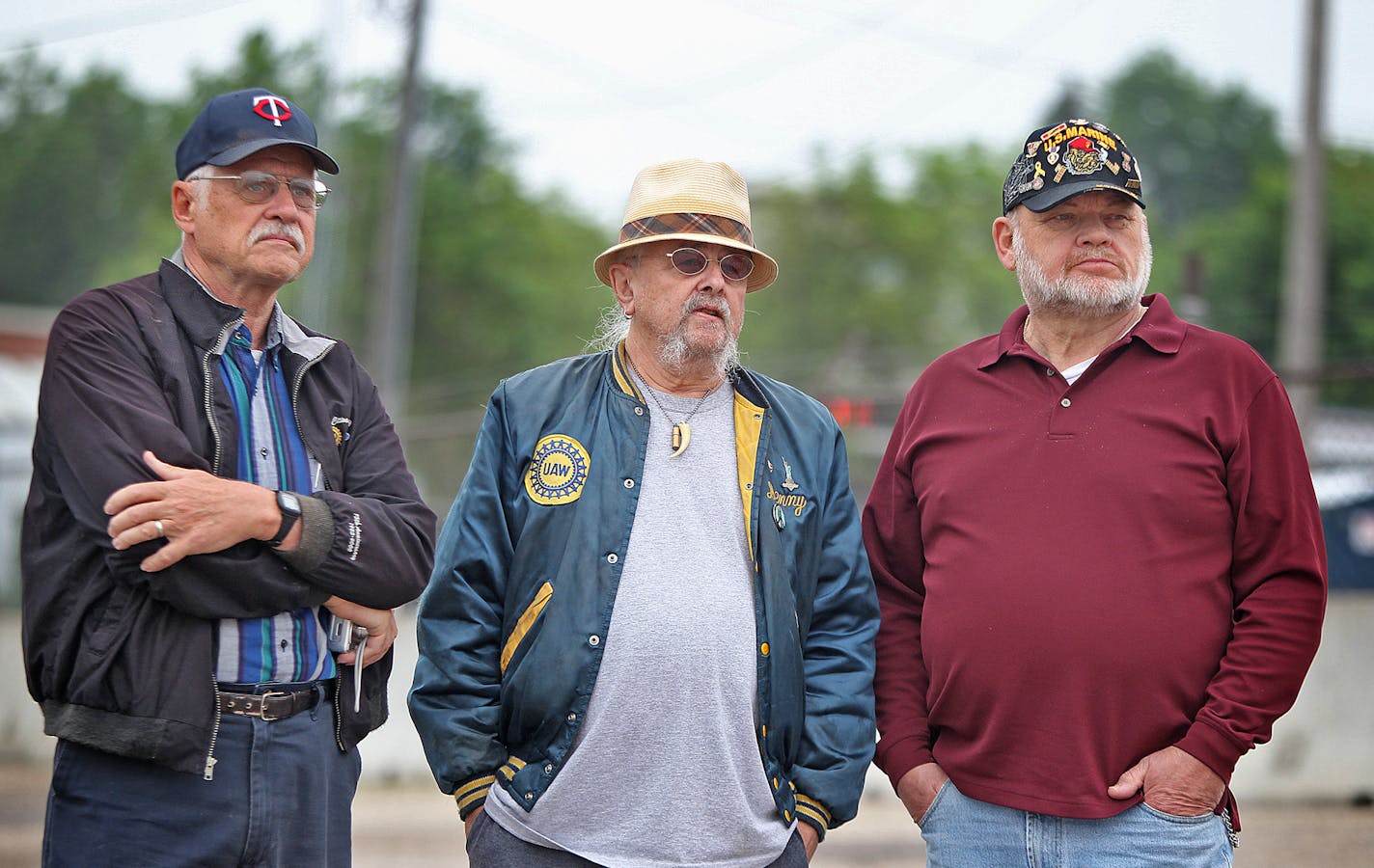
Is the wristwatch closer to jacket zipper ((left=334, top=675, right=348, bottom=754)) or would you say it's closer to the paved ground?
jacket zipper ((left=334, top=675, right=348, bottom=754))

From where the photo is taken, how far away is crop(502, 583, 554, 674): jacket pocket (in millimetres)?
3176

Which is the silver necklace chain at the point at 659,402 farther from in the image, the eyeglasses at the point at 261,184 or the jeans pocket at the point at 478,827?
the jeans pocket at the point at 478,827

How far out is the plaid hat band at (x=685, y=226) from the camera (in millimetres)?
3375

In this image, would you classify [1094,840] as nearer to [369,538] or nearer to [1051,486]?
[1051,486]

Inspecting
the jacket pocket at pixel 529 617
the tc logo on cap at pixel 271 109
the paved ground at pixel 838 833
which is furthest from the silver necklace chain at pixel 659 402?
the paved ground at pixel 838 833

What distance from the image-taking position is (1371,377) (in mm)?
7680

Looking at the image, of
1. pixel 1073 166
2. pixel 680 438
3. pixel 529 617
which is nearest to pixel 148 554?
pixel 529 617

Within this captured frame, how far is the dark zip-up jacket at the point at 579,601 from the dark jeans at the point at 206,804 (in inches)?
11.6

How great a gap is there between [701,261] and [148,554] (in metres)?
1.42

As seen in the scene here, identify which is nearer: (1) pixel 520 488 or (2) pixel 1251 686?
(2) pixel 1251 686

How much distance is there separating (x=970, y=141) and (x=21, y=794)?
6393 cm

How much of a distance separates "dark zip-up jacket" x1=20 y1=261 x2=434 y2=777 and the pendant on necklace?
2.10ft

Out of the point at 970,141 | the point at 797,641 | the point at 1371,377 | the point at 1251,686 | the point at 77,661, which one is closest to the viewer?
the point at 77,661

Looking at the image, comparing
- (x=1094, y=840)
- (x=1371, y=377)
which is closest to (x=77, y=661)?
(x=1094, y=840)
